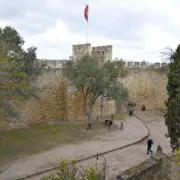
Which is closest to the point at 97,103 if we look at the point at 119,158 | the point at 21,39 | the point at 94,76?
the point at 94,76

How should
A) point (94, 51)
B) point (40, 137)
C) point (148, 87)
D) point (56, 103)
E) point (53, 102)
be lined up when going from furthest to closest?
point (148, 87) → point (94, 51) → point (56, 103) → point (53, 102) → point (40, 137)

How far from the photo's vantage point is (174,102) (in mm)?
18109

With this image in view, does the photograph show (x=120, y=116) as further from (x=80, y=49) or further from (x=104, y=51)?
(x=80, y=49)

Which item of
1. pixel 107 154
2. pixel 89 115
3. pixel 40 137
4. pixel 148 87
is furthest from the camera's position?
pixel 148 87

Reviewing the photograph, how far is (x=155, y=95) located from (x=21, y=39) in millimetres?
17144

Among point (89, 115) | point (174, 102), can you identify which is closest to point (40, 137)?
point (89, 115)

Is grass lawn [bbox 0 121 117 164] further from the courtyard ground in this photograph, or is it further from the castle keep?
the castle keep

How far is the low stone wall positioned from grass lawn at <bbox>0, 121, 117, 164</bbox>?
8.87 m

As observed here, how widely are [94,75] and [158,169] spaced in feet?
46.4

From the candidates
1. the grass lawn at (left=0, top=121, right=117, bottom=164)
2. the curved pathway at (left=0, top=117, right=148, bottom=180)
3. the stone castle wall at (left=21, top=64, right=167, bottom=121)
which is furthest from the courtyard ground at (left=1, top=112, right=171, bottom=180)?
the stone castle wall at (left=21, top=64, right=167, bottom=121)

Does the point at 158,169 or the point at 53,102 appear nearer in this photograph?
the point at 158,169

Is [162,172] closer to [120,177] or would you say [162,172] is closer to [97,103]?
[120,177]

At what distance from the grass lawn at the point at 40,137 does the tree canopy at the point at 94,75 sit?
4.39 feet

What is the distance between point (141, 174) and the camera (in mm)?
11391
